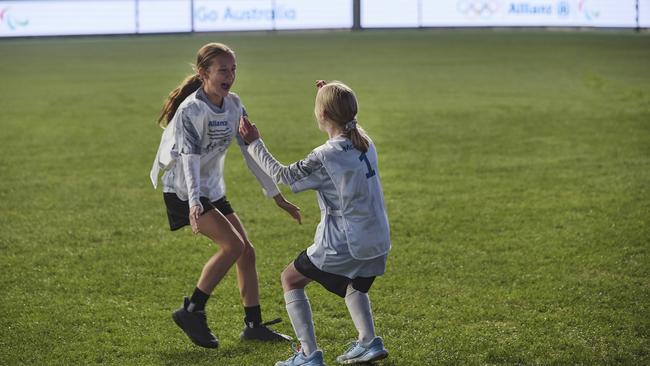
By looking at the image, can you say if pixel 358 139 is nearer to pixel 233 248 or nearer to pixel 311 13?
pixel 233 248

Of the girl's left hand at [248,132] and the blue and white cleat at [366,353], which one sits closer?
the blue and white cleat at [366,353]

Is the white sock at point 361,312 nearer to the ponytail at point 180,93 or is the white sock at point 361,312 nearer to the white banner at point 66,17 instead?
the ponytail at point 180,93

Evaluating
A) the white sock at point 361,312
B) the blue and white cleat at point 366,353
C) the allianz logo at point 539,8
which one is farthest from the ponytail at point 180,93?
the allianz logo at point 539,8

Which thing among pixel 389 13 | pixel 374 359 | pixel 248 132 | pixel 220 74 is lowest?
pixel 374 359

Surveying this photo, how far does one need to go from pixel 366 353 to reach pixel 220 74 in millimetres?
1695

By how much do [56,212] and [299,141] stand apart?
472cm

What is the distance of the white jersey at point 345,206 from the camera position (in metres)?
4.88

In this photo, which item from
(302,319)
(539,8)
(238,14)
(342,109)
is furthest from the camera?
(238,14)

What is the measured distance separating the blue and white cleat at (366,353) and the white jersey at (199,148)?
103 centimetres

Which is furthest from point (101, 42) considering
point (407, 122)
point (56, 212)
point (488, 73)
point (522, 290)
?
point (522, 290)

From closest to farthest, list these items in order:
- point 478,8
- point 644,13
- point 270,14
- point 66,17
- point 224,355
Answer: point 224,355, point 644,13, point 66,17, point 478,8, point 270,14

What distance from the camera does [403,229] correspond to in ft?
28.2

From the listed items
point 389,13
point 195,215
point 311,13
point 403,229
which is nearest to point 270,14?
point 311,13

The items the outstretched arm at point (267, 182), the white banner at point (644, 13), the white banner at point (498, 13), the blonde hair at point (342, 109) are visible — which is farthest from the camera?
the white banner at point (498, 13)
